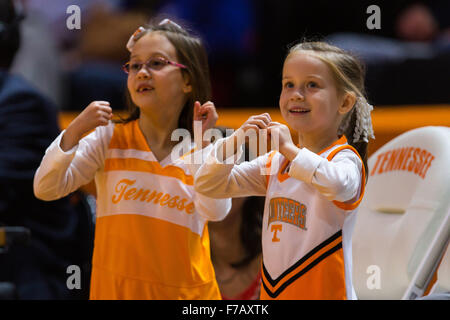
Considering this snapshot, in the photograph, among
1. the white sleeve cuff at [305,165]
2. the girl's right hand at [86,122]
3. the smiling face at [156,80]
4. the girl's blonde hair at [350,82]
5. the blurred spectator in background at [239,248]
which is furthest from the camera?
the blurred spectator in background at [239,248]

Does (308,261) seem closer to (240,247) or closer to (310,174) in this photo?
(310,174)

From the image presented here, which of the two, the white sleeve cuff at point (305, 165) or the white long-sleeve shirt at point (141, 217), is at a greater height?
the white sleeve cuff at point (305, 165)

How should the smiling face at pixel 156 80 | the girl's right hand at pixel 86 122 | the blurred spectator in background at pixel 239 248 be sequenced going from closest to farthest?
the girl's right hand at pixel 86 122, the smiling face at pixel 156 80, the blurred spectator in background at pixel 239 248

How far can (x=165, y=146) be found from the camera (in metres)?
1.95

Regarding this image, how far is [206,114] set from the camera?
6.02 feet

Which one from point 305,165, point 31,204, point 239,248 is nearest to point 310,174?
point 305,165

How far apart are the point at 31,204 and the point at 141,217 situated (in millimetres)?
864

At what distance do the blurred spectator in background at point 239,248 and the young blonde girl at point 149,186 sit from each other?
1.59ft

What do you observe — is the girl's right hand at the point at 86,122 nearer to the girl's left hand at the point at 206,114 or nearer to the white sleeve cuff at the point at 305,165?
the girl's left hand at the point at 206,114

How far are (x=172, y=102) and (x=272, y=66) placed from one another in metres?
2.30

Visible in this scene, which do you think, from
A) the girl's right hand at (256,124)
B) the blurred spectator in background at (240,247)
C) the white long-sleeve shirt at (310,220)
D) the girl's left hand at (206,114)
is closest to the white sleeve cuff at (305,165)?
the white long-sleeve shirt at (310,220)

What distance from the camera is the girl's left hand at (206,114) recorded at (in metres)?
1.82
